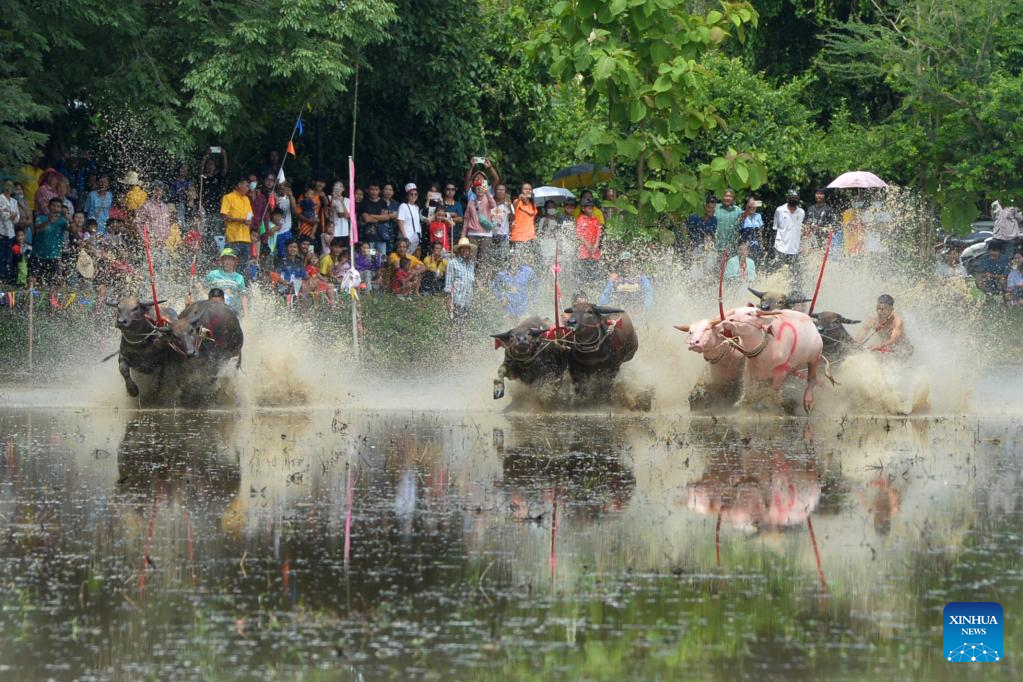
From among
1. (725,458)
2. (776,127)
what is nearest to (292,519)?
(725,458)

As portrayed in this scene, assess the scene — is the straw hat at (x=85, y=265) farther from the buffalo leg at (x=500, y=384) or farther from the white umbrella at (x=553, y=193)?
the white umbrella at (x=553, y=193)

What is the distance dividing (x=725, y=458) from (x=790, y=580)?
14.9 ft

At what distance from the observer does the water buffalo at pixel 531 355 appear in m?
17.8

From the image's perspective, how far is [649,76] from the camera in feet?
74.2

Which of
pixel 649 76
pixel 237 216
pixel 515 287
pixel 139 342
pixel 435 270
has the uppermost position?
pixel 649 76

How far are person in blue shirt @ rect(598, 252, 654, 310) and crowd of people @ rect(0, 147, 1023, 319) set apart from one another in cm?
3

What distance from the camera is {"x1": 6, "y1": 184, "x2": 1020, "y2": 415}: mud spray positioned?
18344 mm

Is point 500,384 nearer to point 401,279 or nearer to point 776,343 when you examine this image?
point 776,343

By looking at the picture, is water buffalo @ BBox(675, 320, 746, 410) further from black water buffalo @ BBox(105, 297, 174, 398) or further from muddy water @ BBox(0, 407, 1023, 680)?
black water buffalo @ BBox(105, 297, 174, 398)

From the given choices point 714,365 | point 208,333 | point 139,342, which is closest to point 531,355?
point 714,365

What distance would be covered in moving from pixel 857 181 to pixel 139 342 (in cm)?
1258

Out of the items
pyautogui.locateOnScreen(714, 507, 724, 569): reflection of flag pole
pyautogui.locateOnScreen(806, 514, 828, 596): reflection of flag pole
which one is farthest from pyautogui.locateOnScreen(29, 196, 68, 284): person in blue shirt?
pyautogui.locateOnScreen(806, 514, 828, 596): reflection of flag pole

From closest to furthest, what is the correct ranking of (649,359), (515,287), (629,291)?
(649,359)
(629,291)
(515,287)

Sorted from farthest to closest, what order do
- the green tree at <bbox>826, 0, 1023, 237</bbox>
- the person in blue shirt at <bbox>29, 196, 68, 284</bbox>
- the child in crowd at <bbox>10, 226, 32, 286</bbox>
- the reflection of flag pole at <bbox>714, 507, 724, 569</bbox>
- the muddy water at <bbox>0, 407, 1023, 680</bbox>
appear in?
the green tree at <bbox>826, 0, 1023, 237</bbox>, the person in blue shirt at <bbox>29, 196, 68, 284</bbox>, the child in crowd at <bbox>10, 226, 32, 286</bbox>, the reflection of flag pole at <bbox>714, 507, 724, 569</bbox>, the muddy water at <bbox>0, 407, 1023, 680</bbox>
